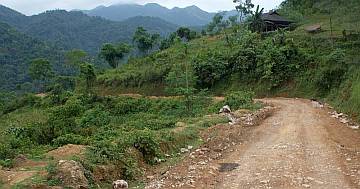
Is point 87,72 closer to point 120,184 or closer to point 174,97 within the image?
point 174,97

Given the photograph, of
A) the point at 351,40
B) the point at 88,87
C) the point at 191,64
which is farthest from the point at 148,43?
the point at 351,40

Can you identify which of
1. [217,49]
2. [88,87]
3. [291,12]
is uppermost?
[291,12]

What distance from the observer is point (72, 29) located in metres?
167

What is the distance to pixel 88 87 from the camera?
5162cm

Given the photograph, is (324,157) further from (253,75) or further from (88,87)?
(88,87)

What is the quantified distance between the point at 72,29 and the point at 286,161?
16193cm

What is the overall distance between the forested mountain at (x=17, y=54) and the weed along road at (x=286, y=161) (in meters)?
78.1

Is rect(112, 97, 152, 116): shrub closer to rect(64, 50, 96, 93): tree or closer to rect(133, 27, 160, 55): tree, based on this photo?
rect(64, 50, 96, 93): tree

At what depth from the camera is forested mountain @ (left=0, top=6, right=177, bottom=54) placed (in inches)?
6019

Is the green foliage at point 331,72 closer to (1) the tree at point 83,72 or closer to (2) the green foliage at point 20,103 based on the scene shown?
(1) the tree at point 83,72

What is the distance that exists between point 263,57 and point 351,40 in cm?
752

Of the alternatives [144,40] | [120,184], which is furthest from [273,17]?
[120,184]

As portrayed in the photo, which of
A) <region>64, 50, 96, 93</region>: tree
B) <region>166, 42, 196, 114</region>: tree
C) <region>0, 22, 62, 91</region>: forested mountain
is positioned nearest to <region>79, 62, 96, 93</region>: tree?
<region>64, 50, 96, 93</region>: tree

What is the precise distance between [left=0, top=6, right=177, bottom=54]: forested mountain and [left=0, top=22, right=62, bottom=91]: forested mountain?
32.7 meters
